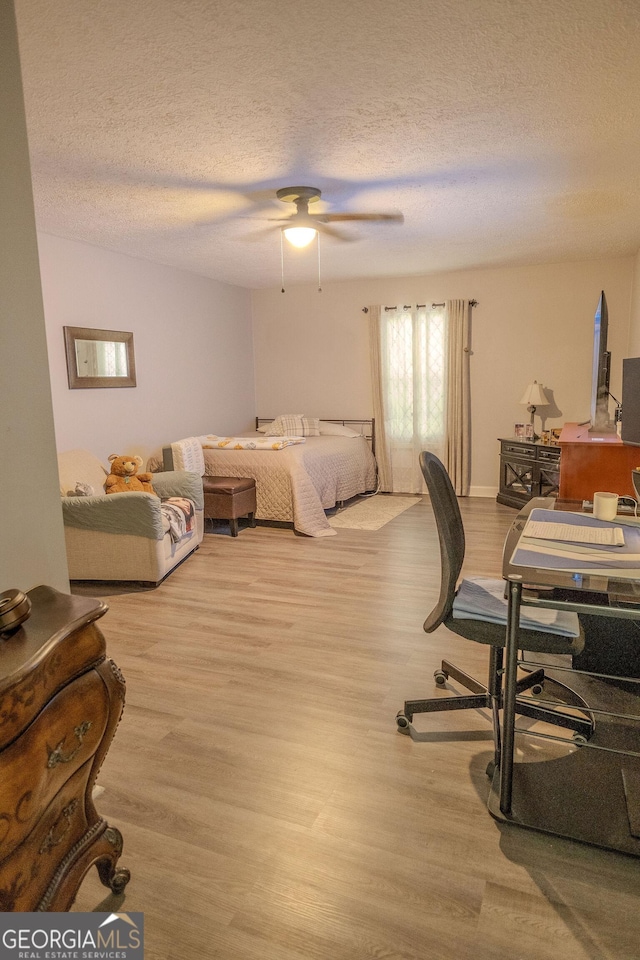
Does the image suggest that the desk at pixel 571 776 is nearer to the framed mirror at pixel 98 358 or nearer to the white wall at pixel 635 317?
the framed mirror at pixel 98 358

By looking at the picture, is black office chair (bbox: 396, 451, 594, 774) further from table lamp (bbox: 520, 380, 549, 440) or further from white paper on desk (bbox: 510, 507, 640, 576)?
table lamp (bbox: 520, 380, 549, 440)

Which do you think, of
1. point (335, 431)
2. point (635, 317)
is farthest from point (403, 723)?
point (335, 431)

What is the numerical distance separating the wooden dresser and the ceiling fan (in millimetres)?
2784

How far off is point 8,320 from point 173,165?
1.82 metres

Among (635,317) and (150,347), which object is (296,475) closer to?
(150,347)

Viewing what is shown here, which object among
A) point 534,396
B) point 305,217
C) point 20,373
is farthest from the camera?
point 534,396

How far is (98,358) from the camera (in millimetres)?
4980

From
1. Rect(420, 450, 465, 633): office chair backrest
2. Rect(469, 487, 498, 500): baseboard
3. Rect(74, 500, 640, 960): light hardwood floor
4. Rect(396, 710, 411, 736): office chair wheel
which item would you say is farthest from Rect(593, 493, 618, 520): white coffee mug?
Rect(469, 487, 498, 500): baseboard

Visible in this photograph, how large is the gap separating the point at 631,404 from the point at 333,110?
2.17 m

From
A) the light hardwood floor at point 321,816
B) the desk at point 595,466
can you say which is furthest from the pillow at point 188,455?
Result: the desk at point 595,466

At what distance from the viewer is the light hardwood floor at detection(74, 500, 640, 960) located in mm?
1497

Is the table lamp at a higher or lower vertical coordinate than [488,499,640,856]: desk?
higher

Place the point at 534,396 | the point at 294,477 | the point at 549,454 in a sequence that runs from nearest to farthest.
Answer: the point at 294,477, the point at 549,454, the point at 534,396

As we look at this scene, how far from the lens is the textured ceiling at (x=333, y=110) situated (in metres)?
1.84
